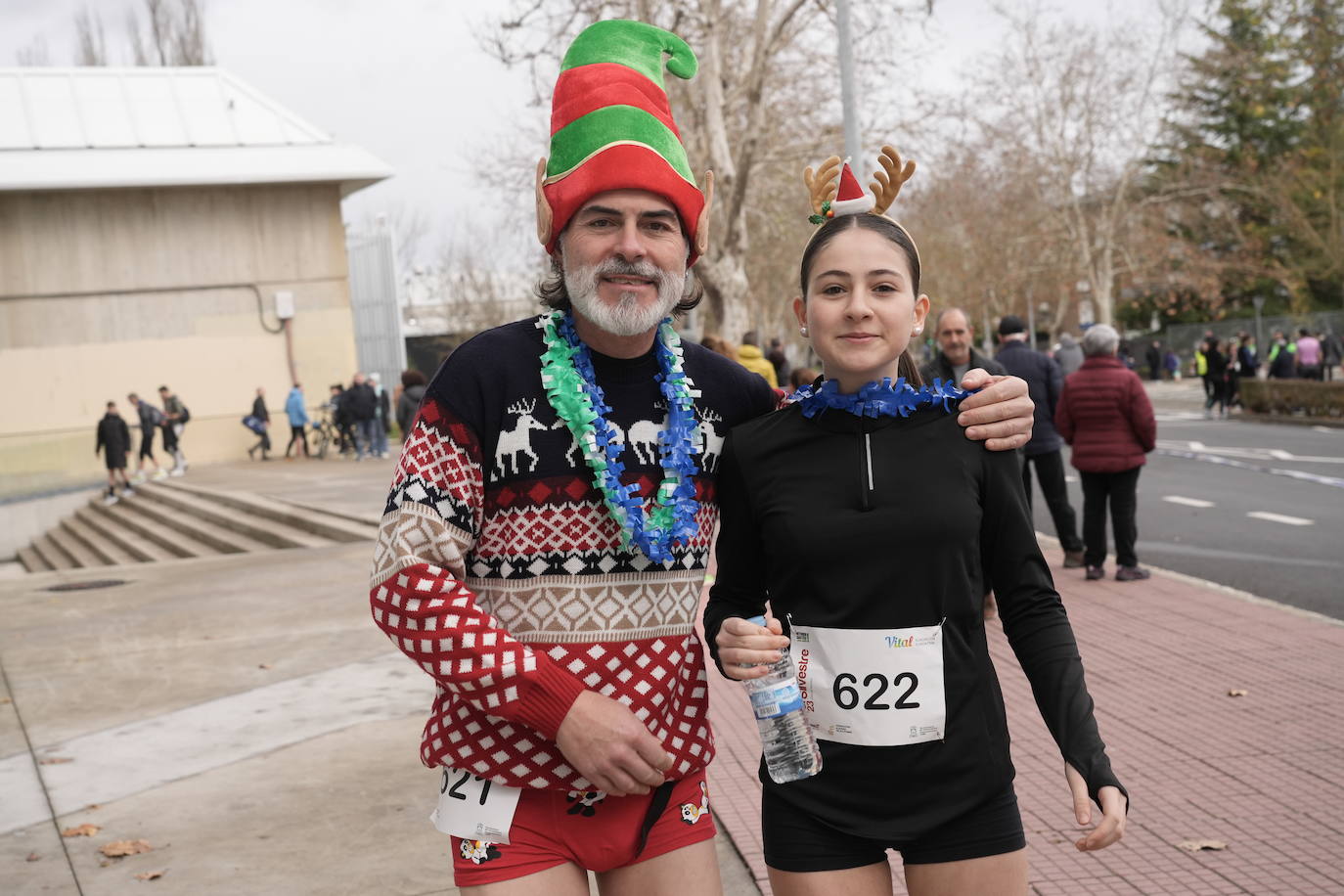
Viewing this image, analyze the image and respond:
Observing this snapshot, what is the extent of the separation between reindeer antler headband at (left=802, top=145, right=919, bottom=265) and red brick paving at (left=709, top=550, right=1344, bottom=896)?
95.9 inches

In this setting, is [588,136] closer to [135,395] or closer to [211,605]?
[211,605]

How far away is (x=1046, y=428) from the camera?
10.2 meters

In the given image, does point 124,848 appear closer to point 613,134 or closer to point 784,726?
point 784,726

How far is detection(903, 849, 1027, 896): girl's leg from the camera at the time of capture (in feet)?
7.55

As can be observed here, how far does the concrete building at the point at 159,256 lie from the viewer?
94.8 ft

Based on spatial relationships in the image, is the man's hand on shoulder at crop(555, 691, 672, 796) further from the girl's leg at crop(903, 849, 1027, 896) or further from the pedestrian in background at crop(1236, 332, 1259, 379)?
the pedestrian in background at crop(1236, 332, 1259, 379)

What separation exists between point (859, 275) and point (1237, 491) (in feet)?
47.4

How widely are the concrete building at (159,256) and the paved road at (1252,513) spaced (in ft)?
64.5

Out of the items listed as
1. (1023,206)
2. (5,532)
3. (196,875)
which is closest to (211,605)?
(196,875)

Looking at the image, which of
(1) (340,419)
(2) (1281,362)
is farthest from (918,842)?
(2) (1281,362)

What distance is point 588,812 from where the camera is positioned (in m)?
2.40

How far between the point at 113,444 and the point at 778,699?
82.5 feet

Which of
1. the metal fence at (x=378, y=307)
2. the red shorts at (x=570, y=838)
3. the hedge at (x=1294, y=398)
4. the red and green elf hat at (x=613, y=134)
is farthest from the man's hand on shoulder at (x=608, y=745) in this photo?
the metal fence at (x=378, y=307)

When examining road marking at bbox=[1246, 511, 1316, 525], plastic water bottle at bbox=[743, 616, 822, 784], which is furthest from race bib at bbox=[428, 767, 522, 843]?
road marking at bbox=[1246, 511, 1316, 525]
